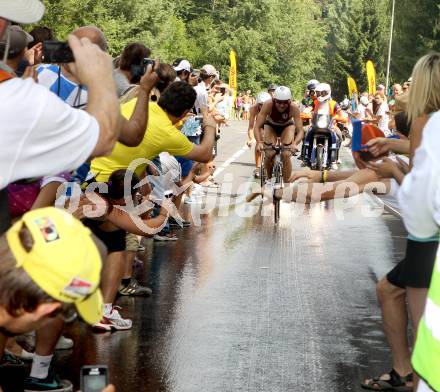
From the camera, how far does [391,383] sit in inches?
259

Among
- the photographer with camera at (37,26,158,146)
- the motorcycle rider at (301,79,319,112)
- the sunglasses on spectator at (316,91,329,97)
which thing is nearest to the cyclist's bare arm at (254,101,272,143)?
the sunglasses on spectator at (316,91,329,97)

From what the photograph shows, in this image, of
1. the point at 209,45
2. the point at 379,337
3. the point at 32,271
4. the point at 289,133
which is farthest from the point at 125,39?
the point at 32,271

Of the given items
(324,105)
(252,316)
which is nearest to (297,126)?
(324,105)

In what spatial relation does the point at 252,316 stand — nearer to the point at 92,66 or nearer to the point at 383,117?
the point at 92,66

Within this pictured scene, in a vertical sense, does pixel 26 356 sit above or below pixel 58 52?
below

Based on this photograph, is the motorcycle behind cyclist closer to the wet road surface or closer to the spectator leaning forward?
the wet road surface

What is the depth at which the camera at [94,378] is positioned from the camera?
12.0 feet

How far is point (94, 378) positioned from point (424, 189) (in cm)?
151

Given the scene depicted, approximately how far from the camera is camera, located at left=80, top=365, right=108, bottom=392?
3662mm

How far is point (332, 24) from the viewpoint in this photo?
117 metres

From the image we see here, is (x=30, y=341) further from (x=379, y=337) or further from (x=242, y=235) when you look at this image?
(x=242, y=235)

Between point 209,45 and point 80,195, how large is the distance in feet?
273

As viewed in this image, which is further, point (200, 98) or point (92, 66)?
point (200, 98)

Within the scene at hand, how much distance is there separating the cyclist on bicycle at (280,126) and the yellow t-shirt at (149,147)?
7483 millimetres
